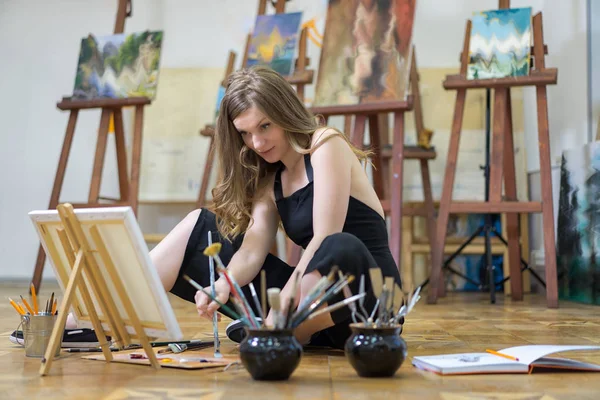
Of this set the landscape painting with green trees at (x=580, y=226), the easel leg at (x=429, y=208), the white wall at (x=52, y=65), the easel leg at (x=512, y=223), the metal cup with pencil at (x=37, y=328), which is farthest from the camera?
the white wall at (x=52, y=65)

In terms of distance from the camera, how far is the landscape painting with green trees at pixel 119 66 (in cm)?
447

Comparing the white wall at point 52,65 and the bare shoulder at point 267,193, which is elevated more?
the white wall at point 52,65

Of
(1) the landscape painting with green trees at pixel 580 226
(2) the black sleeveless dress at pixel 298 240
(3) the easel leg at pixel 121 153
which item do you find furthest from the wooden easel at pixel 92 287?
(1) the landscape painting with green trees at pixel 580 226

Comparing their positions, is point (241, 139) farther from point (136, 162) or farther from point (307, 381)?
point (136, 162)

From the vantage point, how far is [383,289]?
1.59 m

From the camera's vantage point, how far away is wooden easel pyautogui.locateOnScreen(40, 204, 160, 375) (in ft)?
5.51

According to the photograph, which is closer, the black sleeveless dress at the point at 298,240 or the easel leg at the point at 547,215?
the black sleeveless dress at the point at 298,240

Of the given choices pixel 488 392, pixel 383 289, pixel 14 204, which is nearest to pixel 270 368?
pixel 383 289

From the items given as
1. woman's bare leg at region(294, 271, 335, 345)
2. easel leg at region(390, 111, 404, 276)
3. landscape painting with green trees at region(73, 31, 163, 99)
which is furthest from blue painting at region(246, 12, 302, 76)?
woman's bare leg at region(294, 271, 335, 345)

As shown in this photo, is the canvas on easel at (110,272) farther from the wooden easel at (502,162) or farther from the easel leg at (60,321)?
the wooden easel at (502,162)

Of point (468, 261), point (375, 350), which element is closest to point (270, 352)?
point (375, 350)

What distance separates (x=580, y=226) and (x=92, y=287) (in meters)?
3.16

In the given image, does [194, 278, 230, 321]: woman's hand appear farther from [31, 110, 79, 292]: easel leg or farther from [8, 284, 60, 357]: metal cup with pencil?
[31, 110, 79, 292]: easel leg

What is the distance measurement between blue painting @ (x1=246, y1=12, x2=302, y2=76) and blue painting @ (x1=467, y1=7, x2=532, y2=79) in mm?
1048
